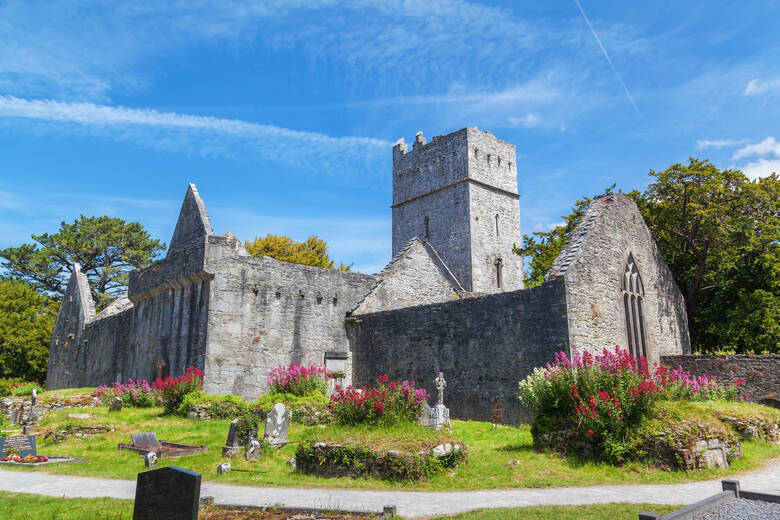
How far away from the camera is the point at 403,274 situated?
21.8 metres

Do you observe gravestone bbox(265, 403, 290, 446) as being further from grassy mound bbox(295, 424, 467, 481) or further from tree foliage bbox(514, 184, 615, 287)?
tree foliage bbox(514, 184, 615, 287)

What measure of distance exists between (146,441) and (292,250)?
36439 millimetres

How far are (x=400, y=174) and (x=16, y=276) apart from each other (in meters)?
35.9

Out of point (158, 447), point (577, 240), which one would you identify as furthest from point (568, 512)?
point (577, 240)

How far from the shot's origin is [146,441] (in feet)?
35.6

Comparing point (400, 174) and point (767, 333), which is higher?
point (400, 174)

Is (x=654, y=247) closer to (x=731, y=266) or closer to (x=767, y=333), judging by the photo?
(x=731, y=266)

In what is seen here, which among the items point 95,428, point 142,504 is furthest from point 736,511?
point 95,428

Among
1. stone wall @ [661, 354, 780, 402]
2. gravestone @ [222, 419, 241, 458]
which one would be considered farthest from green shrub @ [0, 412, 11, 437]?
stone wall @ [661, 354, 780, 402]

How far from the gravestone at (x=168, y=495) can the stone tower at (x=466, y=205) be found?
1203 inches

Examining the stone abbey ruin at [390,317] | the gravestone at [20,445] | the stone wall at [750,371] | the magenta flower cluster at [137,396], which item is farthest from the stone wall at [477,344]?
the gravestone at [20,445]

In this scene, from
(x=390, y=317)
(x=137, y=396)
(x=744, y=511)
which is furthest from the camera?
(x=390, y=317)

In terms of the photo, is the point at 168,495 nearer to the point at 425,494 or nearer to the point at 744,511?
the point at 425,494

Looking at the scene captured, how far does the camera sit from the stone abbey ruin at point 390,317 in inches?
562
